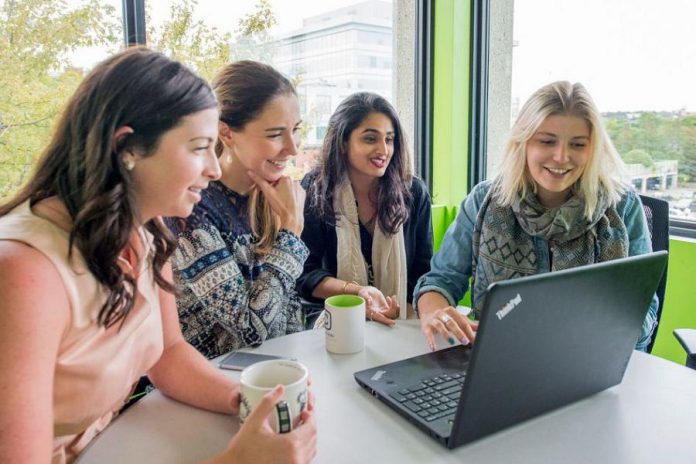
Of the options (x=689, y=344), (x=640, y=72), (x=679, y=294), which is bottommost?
(x=679, y=294)

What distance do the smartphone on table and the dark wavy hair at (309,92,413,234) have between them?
930mm

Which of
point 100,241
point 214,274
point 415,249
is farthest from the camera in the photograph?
point 415,249

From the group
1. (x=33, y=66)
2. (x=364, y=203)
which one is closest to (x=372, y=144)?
(x=364, y=203)

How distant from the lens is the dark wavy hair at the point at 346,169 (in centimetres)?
202

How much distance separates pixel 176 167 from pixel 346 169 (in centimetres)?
126

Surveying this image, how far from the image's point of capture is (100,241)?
764mm

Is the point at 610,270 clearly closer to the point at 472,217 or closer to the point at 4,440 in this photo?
the point at 4,440

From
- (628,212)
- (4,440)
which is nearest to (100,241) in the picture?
(4,440)

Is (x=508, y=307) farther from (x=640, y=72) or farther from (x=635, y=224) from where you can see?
(x=640, y=72)

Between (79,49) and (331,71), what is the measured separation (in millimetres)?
1232

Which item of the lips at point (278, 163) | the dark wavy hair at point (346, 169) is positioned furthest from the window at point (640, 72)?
the lips at point (278, 163)

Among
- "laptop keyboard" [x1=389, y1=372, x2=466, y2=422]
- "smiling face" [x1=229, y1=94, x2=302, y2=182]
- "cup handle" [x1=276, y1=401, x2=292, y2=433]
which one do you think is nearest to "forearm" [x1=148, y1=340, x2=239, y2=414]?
"cup handle" [x1=276, y1=401, x2=292, y2=433]

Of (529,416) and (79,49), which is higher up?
(79,49)

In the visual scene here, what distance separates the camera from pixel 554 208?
1.56 meters
